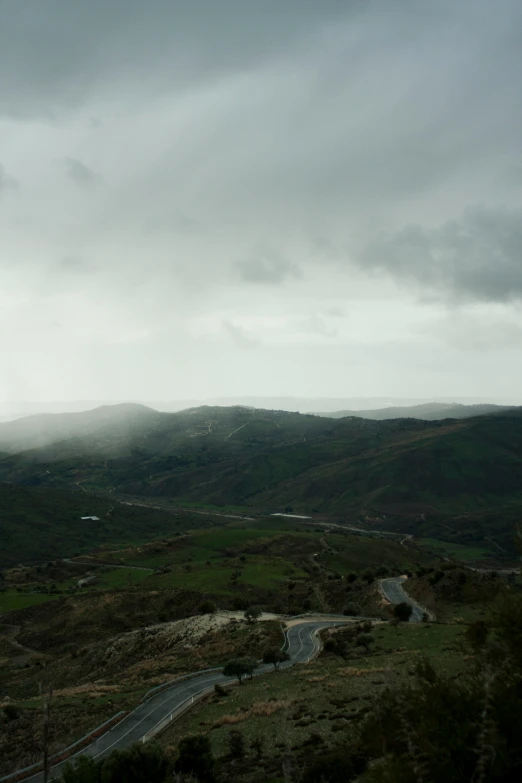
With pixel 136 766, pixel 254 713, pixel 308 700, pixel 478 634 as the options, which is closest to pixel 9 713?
pixel 254 713

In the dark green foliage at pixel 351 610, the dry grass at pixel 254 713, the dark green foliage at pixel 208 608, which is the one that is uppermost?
the dry grass at pixel 254 713

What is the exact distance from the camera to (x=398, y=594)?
84.3 meters

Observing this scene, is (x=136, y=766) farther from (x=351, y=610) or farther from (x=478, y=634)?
(x=351, y=610)

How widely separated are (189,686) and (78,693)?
41.6ft

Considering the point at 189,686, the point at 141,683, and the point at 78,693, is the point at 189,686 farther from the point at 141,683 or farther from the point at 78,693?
the point at 78,693

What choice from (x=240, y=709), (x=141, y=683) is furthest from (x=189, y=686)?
(x=240, y=709)

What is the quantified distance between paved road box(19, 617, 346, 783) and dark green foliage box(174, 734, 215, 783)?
10.5 metres

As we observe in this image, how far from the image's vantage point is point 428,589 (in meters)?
82.1

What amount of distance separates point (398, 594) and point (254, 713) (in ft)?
186

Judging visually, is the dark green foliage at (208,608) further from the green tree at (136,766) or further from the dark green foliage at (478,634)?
the dark green foliage at (478,634)

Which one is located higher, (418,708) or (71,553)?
(418,708)

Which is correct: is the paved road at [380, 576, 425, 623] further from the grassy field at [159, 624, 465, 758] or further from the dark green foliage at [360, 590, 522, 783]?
the dark green foliage at [360, 590, 522, 783]

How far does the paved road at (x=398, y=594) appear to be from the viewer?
236 feet

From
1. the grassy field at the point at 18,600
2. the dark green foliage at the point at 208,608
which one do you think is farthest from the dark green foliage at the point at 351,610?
the grassy field at the point at 18,600
